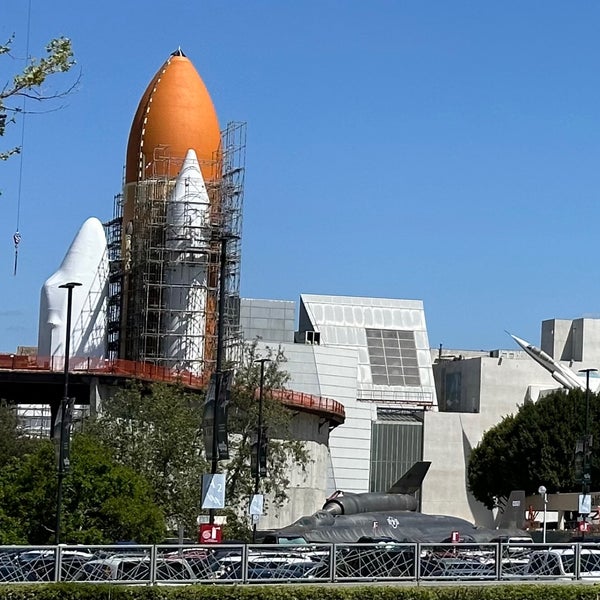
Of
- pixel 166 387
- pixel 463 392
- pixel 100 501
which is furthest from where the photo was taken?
pixel 463 392

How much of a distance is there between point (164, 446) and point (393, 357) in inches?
2649

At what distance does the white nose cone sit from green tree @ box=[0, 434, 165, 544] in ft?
132

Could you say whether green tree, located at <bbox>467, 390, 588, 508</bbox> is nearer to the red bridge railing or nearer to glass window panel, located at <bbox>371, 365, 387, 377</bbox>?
glass window panel, located at <bbox>371, 365, 387, 377</bbox>

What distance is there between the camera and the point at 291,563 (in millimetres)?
32188

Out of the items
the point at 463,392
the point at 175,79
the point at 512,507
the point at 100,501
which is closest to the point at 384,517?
the point at 512,507

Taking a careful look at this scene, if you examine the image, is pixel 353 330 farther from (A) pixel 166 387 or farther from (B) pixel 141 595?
(B) pixel 141 595

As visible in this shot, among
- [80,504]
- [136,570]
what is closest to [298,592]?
[136,570]

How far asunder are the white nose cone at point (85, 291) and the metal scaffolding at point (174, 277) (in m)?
2.01

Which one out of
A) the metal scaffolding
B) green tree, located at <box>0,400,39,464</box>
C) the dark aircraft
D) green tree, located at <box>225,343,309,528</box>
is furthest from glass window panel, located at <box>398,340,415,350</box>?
green tree, located at <box>0,400,39,464</box>

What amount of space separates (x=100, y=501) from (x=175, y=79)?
179 feet

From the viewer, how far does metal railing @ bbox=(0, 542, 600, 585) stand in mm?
30688

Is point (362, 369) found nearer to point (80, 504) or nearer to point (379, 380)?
point (379, 380)

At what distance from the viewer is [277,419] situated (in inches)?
2980

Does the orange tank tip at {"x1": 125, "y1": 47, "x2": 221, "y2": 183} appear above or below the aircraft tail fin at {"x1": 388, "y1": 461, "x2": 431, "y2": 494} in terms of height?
above
